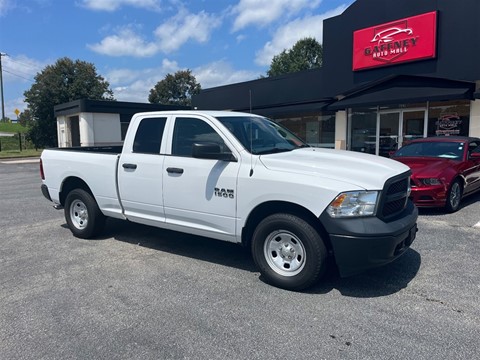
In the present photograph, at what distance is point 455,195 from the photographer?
315 inches

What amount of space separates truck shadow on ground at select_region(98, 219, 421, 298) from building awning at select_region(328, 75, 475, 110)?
385 inches

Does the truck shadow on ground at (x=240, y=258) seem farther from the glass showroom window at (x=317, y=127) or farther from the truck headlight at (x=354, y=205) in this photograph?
the glass showroom window at (x=317, y=127)

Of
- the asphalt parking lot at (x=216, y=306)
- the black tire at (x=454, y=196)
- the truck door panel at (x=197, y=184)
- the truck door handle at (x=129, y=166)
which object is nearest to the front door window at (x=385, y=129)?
the black tire at (x=454, y=196)

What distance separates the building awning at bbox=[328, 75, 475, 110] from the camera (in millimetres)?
13008

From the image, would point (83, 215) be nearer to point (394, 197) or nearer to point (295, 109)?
point (394, 197)

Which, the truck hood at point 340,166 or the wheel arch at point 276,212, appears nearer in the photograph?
the truck hood at point 340,166

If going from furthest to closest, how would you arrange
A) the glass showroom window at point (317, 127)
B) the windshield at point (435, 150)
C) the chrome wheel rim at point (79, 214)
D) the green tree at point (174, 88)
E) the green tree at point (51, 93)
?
the green tree at point (174, 88) → the green tree at point (51, 93) → the glass showroom window at point (317, 127) → the windshield at point (435, 150) → the chrome wheel rim at point (79, 214)

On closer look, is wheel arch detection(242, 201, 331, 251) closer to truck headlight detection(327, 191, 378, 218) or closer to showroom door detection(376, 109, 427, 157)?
truck headlight detection(327, 191, 378, 218)

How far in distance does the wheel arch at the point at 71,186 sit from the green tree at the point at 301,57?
1873 inches

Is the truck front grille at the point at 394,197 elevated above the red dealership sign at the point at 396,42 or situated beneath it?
situated beneath

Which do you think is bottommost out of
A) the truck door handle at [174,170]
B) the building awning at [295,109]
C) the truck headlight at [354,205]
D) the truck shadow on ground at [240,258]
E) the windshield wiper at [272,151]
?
the truck shadow on ground at [240,258]

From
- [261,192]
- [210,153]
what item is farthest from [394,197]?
[210,153]

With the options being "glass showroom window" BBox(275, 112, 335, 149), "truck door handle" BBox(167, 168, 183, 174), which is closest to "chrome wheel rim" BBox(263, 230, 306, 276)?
"truck door handle" BBox(167, 168, 183, 174)

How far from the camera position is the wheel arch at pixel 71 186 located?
633cm
